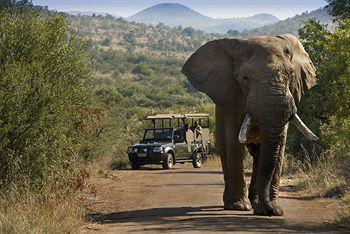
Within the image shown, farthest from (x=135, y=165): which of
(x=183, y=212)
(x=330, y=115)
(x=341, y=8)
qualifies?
(x=183, y=212)

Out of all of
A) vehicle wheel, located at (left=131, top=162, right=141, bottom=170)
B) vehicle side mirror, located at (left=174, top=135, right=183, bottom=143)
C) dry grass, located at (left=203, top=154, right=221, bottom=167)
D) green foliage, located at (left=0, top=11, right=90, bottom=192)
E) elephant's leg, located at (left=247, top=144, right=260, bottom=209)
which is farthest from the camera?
dry grass, located at (left=203, top=154, right=221, bottom=167)

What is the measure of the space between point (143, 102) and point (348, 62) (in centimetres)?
7359

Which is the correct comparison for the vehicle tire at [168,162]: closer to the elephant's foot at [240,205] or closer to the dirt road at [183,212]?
the dirt road at [183,212]

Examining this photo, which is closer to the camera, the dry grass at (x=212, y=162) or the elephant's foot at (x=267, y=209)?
the elephant's foot at (x=267, y=209)

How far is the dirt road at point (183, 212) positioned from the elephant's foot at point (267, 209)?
140 mm

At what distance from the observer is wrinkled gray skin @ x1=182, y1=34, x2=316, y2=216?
11883 millimetres

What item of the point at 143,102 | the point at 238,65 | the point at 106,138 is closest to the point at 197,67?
the point at 238,65

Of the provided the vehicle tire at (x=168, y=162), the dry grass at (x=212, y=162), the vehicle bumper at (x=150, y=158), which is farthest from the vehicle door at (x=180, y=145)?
the dry grass at (x=212, y=162)

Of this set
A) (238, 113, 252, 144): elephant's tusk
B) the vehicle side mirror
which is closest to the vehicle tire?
the vehicle side mirror

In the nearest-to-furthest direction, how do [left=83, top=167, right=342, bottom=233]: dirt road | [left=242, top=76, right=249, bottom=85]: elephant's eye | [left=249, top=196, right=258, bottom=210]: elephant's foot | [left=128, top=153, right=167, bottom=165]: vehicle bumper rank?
1. [left=83, top=167, right=342, bottom=233]: dirt road
2. [left=242, top=76, right=249, bottom=85]: elephant's eye
3. [left=249, top=196, right=258, bottom=210]: elephant's foot
4. [left=128, top=153, right=167, bottom=165]: vehicle bumper

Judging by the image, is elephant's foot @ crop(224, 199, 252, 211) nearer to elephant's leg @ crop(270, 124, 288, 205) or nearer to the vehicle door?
elephant's leg @ crop(270, 124, 288, 205)

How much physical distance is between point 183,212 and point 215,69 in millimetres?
2706

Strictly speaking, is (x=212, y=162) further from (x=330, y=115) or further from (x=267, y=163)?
(x=267, y=163)

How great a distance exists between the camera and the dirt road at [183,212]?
37.2ft
